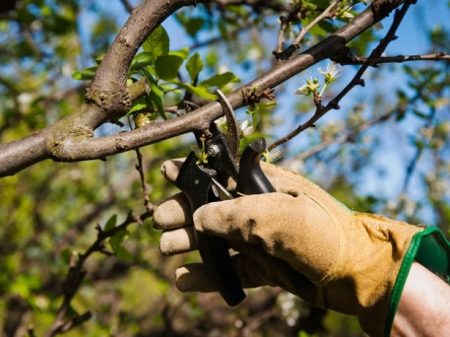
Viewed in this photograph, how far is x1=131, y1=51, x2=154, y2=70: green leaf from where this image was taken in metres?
1.37

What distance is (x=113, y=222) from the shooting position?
175 cm

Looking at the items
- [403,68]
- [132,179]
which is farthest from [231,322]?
[403,68]

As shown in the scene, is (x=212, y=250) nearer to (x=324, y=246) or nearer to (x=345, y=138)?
(x=324, y=246)

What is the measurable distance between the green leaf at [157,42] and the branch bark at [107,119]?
134 mm

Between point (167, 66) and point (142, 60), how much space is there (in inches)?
2.7

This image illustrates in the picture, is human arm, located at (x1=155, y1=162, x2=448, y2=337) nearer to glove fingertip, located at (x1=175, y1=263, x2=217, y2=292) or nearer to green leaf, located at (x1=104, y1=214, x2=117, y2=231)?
glove fingertip, located at (x1=175, y1=263, x2=217, y2=292)

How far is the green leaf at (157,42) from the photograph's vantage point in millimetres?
1378

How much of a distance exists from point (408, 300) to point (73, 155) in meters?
0.84

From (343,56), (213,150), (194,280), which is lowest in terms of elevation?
(194,280)

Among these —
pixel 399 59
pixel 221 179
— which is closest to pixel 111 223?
pixel 221 179

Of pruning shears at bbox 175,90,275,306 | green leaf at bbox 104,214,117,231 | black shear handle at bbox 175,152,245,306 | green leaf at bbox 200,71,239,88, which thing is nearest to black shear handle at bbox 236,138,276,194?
pruning shears at bbox 175,90,275,306

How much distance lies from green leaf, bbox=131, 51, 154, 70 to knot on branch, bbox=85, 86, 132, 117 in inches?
6.0

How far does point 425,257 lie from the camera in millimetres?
1359

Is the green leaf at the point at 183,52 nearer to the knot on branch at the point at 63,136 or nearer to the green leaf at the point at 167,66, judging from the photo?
the green leaf at the point at 167,66
